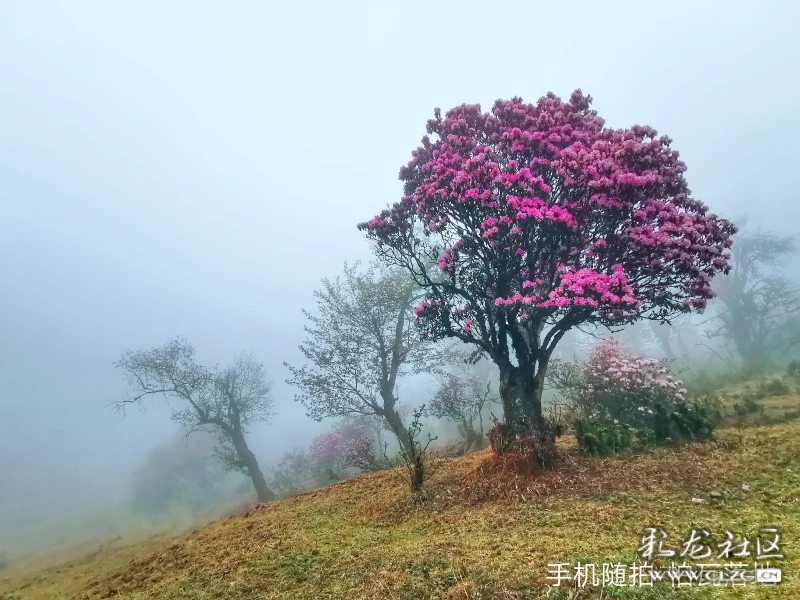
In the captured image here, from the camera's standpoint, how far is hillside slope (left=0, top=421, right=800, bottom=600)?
14.0ft

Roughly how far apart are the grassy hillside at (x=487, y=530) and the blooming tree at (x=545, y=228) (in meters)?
1.94

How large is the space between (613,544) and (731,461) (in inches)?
166

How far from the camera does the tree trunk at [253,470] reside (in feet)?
73.7

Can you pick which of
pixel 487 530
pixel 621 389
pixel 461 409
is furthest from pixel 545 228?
pixel 461 409

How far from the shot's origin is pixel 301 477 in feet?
93.1

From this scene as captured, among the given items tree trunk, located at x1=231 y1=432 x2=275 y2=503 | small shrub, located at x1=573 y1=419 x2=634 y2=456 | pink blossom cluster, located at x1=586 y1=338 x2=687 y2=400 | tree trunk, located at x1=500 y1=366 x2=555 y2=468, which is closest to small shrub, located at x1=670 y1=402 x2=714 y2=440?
small shrub, located at x1=573 y1=419 x2=634 y2=456

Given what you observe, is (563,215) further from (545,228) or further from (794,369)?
(794,369)

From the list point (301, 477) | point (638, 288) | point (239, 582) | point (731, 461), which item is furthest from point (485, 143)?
point (301, 477)

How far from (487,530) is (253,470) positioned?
20.7 m

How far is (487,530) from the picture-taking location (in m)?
5.71

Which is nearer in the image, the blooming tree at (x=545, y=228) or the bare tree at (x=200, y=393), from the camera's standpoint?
the blooming tree at (x=545, y=228)

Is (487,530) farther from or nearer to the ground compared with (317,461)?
farther from the ground

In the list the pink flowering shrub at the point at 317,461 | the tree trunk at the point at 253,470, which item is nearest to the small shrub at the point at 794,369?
the pink flowering shrub at the point at 317,461

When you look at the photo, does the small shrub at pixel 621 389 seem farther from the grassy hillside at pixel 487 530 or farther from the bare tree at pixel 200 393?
the bare tree at pixel 200 393
